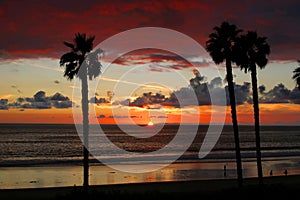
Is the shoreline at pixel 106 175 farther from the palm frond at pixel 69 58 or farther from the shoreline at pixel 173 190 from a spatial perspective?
the palm frond at pixel 69 58

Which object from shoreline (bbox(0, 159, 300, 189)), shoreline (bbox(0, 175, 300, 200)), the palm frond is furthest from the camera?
shoreline (bbox(0, 159, 300, 189))

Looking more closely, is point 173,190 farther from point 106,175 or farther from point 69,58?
point 69,58

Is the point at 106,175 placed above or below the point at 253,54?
below

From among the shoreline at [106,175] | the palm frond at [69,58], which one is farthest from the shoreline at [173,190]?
the palm frond at [69,58]

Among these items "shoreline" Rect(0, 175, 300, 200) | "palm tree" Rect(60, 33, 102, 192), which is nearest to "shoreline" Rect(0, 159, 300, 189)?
"shoreline" Rect(0, 175, 300, 200)

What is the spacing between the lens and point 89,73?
39594mm

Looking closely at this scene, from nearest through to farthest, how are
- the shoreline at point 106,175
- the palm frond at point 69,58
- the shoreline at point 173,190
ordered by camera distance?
the shoreline at point 173,190, the palm frond at point 69,58, the shoreline at point 106,175

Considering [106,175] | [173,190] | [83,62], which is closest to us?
[83,62]

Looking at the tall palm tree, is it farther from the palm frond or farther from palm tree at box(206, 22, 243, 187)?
the palm frond

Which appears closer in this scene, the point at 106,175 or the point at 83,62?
the point at 83,62

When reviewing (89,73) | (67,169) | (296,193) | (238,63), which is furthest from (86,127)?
(67,169)

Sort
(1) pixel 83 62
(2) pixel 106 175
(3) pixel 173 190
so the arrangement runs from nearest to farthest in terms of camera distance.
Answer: (1) pixel 83 62 < (3) pixel 173 190 < (2) pixel 106 175

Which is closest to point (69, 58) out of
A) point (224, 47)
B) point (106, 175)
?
point (224, 47)

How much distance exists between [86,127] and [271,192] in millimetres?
15929
